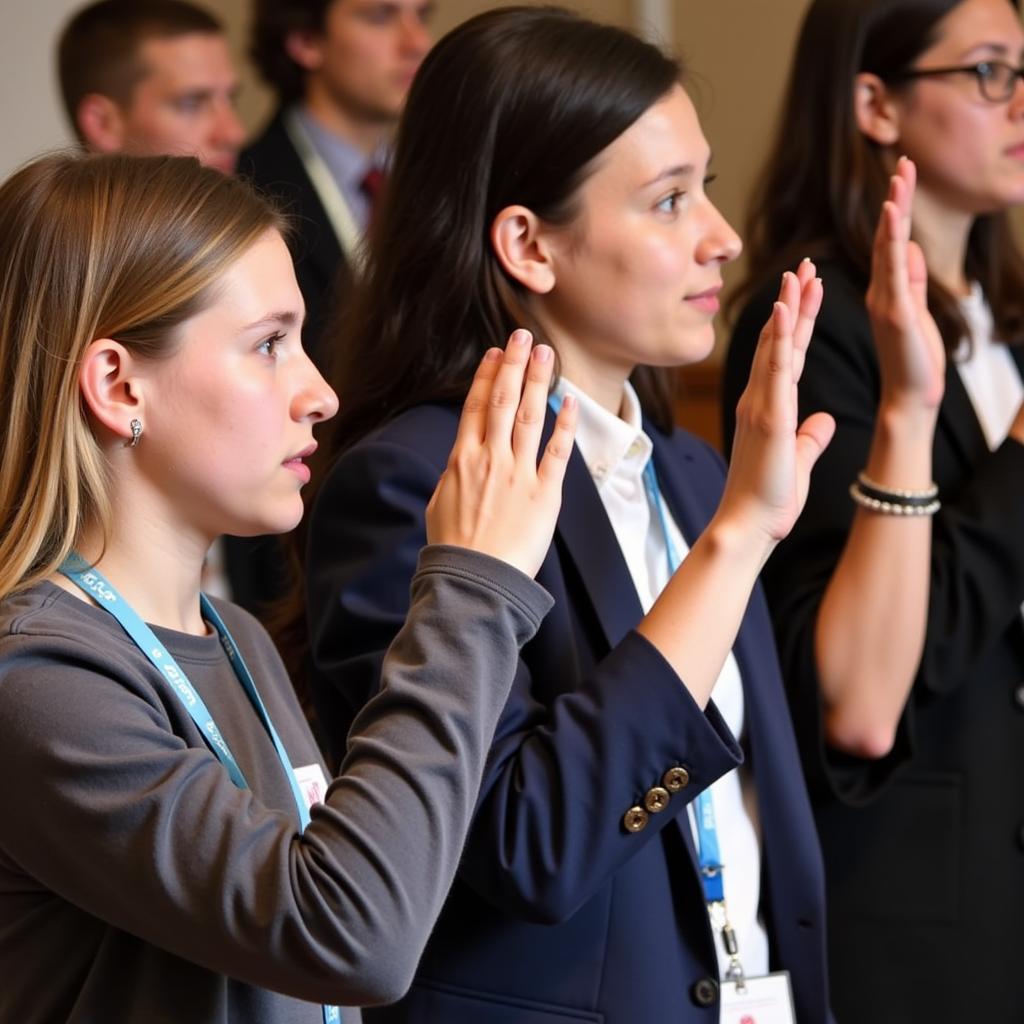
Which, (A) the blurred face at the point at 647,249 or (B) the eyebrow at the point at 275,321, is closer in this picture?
(B) the eyebrow at the point at 275,321

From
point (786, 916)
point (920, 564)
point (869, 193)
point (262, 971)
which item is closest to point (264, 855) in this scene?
point (262, 971)

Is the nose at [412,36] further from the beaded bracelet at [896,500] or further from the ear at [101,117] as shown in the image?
the beaded bracelet at [896,500]

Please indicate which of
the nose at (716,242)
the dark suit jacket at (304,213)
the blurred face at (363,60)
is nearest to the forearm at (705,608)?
the nose at (716,242)

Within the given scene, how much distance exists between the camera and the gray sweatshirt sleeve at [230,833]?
3.87 ft

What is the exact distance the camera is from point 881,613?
1987mm

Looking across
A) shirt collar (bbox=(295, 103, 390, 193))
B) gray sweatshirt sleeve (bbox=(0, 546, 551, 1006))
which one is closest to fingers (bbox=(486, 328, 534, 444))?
gray sweatshirt sleeve (bbox=(0, 546, 551, 1006))

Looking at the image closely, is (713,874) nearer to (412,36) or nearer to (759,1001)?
(759,1001)

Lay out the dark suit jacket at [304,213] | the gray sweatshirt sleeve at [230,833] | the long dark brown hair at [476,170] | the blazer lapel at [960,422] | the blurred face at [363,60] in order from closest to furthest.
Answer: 1. the gray sweatshirt sleeve at [230,833]
2. the long dark brown hair at [476,170]
3. the blazer lapel at [960,422]
4. the dark suit jacket at [304,213]
5. the blurred face at [363,60]

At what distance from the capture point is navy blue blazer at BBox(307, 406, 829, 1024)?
57.4 inches

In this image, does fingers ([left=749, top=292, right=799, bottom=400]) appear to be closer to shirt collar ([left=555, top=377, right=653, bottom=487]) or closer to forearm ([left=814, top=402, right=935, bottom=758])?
shirt collar ([left=555, top=377, right=653, bottom=487])

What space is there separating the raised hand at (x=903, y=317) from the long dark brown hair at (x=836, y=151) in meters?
0.19

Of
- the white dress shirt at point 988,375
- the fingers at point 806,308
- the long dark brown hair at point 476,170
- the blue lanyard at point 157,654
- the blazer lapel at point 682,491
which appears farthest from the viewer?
the white dress shirt at point 988,375

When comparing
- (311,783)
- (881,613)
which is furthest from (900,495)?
(311,783)

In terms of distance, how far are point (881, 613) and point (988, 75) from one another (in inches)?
32.3
